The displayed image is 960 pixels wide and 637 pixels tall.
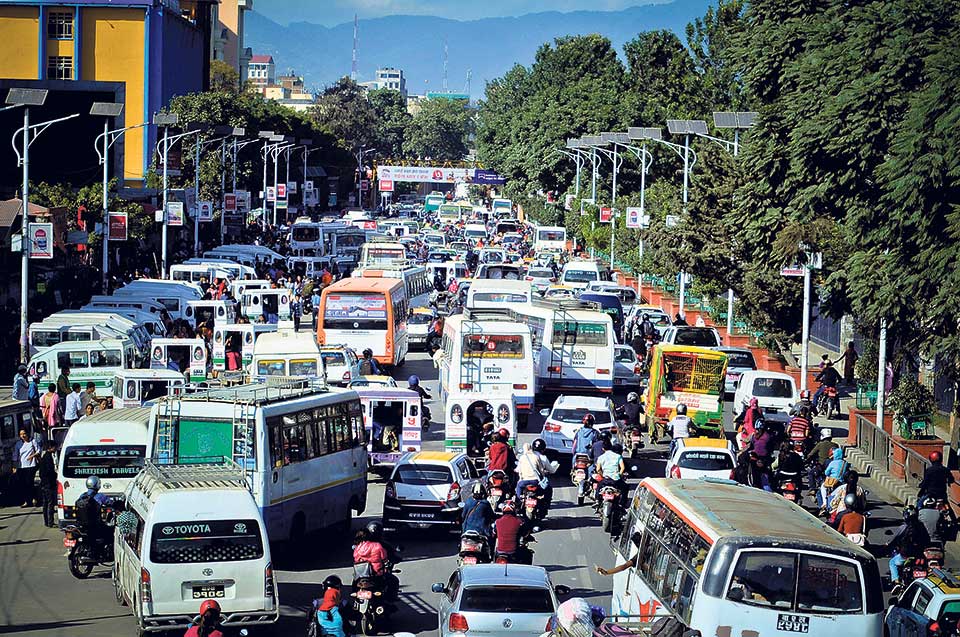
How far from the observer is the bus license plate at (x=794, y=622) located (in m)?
13.9

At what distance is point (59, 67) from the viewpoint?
8994cm

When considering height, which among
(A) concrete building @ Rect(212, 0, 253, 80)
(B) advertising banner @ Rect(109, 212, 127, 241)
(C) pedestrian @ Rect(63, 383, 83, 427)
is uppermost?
(A) concrete building @ Rect(212, 0, 253, 80)

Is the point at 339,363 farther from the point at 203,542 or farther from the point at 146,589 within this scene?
the point at 146,589

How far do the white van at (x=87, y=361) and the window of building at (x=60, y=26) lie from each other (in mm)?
58095

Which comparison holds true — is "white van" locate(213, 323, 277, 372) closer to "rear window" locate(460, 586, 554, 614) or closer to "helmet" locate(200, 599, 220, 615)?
"helmet" locate(200, 599, 220, 615)

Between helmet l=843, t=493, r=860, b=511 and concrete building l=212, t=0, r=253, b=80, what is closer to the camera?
helmet l=843, t=493, r=860, b=511

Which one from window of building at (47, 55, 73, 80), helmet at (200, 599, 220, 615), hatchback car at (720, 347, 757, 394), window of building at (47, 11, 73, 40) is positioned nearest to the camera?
helmet at (200, 599, 220, 615)

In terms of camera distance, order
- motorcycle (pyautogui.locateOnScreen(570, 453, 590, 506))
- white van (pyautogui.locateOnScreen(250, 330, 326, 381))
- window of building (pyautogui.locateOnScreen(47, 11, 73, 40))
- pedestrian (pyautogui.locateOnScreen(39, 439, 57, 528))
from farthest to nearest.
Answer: window of building (pyautogui.locateOnScreen(47, 11, 73, 40)) < white van (pyautogui.locateOnScreen(250, 330, 326, 381)) < motorcycle (pyautogui.locateOnScreen(570, 453, 590, 506)) < pedestrian (pyautogui.locateOnScreen(39, 439, 57, 528))

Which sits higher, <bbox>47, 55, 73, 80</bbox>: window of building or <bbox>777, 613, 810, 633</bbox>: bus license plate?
<bbox>47, 55, 73, 80</bbox>: window of building

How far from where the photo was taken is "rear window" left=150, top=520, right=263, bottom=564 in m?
17.1

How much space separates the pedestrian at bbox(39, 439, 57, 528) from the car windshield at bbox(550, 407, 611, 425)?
1013 cm

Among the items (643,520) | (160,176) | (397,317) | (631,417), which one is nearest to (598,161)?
(160,176)

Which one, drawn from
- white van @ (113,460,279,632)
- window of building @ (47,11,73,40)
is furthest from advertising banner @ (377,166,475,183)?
white van @ (113,460,279,632)

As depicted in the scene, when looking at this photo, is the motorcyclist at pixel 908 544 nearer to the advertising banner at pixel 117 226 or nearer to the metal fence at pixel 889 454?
the metal fence at pixel 889 454
